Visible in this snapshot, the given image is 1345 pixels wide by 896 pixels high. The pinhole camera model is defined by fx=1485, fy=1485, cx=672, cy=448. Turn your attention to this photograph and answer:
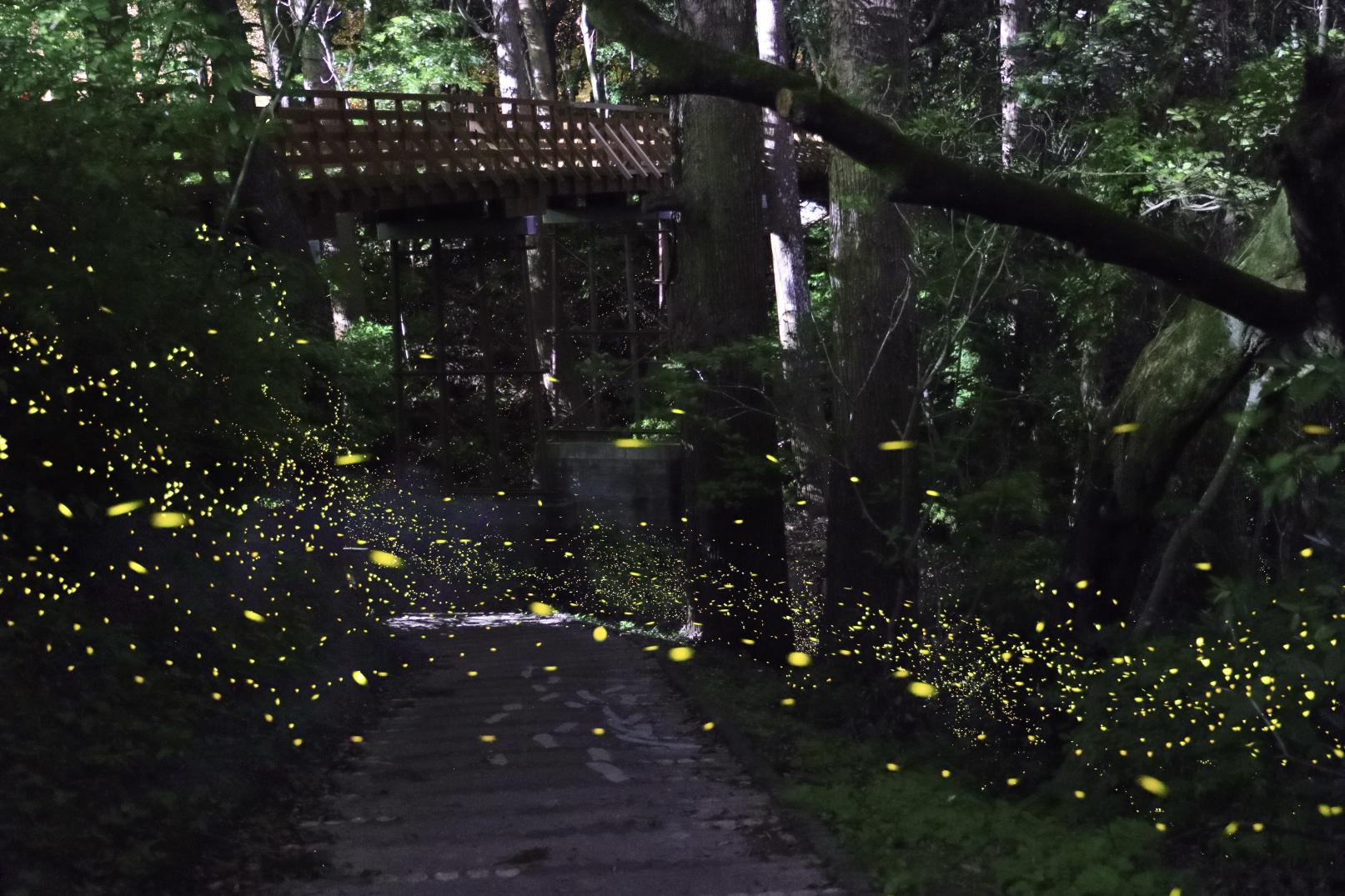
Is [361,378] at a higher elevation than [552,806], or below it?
higher

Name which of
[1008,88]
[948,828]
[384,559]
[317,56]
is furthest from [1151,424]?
[317,56]

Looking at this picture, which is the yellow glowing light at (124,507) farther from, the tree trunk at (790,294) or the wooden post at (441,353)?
the wooden post at (441,353)

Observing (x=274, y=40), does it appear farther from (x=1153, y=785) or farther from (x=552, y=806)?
(x=1153, y=785)

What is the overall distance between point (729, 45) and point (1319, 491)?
21.2 feet

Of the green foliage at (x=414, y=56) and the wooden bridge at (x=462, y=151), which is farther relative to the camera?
the green foliage at (x=414, y=56)

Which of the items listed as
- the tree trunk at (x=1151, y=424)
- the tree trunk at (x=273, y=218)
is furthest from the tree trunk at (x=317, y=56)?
the tree trunk at (x=1151, y=424)

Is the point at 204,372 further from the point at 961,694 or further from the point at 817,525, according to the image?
the point at 817,525

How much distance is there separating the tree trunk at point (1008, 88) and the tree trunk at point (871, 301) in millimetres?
952

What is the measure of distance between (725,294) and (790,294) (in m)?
6.88

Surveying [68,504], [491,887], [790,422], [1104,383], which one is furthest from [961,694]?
[68,504]

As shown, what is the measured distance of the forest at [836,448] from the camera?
5.90 meters

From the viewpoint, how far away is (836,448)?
39.2ft

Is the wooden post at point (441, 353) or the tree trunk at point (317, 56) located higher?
the tree trunk at point (317, 56)

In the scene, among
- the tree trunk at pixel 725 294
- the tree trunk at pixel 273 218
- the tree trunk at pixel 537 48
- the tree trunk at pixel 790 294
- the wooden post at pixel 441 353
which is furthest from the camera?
the tree trunk at pixel 537 48
